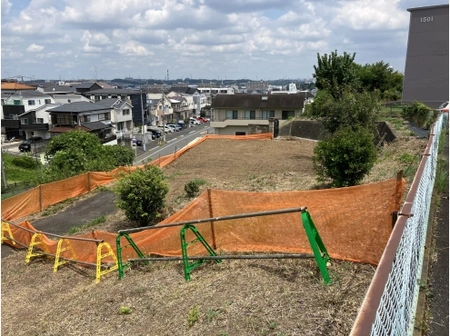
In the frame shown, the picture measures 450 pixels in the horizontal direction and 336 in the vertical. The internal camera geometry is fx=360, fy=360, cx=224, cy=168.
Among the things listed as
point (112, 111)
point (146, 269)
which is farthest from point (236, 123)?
point (146, 269)

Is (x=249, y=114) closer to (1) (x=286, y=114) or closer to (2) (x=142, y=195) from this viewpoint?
(1) (x=286, y=114)

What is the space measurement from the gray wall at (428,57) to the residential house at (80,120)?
33273mm

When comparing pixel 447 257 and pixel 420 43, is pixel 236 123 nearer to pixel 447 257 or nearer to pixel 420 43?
pixel 420 43

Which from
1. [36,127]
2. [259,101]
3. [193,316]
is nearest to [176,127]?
[36,127]

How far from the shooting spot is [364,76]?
33.0 metres

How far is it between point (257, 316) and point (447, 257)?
203 centimetres

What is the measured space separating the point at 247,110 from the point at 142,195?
34.0m

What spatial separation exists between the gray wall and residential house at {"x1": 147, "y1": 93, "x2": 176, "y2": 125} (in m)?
49.0

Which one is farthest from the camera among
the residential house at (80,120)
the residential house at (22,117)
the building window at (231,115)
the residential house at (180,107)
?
the residential house at (180,107)

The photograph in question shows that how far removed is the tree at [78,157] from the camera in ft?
57.9

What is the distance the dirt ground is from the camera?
11.6 ft

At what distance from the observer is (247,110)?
4194 centimetres

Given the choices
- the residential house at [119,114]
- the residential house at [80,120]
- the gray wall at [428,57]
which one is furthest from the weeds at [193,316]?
the residential house at [119,114]

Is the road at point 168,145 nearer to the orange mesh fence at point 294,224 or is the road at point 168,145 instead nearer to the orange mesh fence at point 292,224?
the orange mesh fence at point 292,224
